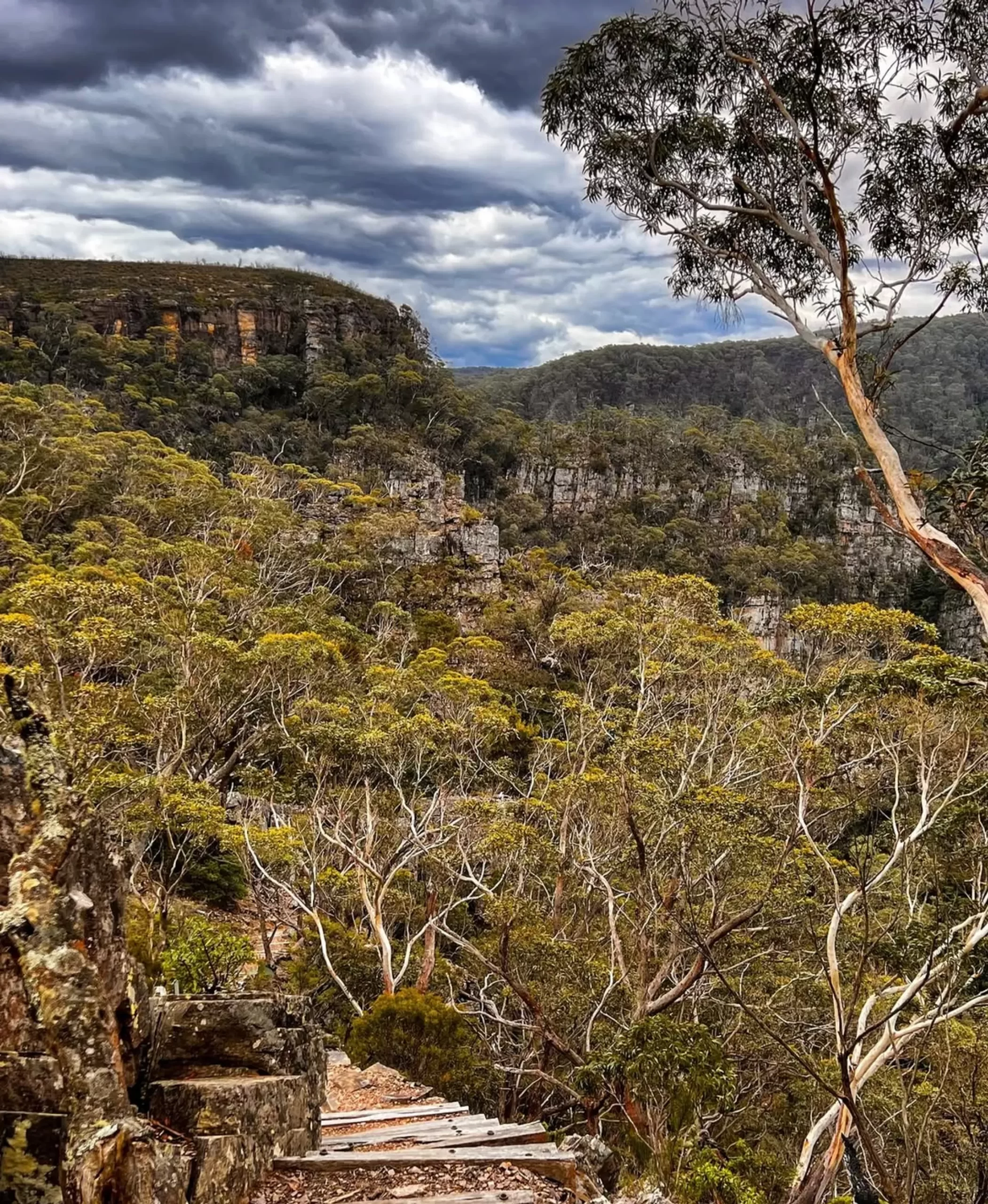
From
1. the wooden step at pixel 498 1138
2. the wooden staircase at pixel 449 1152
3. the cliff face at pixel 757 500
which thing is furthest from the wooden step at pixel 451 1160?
the cliff face at pixel 757 500

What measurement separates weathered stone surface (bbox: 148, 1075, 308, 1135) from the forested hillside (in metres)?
0.96

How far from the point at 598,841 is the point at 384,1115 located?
10994mm

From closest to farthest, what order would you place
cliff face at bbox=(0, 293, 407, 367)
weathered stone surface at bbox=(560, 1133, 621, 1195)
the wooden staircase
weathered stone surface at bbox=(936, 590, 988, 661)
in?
the wooden staircase, weathered stone surface at bbox=(560, 1133, 621, 1195), weathered stone surface at bbox=(936, 590, 988, 661), cliff face at bbox=(0, 293, 407, 367)

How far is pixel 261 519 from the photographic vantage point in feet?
91.9

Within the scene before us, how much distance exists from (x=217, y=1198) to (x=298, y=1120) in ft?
2.55

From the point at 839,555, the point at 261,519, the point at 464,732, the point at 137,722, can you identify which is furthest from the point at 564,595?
the point at 839,555

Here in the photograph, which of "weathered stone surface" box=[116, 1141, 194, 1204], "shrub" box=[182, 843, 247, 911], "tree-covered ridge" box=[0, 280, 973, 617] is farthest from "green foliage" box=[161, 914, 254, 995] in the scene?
"tree-covered ridge" box=[0, 280, 973, 617]

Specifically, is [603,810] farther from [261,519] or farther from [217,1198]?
[261,519]

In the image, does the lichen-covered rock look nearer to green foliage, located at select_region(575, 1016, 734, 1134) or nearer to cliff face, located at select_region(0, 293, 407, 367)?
green foliage, located at select_region(575, 1016, 734, 1134)

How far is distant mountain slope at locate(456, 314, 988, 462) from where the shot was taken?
92.0 m

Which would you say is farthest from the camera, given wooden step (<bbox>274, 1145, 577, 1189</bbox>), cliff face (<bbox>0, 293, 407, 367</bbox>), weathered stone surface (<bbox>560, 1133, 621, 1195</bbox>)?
cliff face (<bbox>0, 293, 407, 367</bbox>)

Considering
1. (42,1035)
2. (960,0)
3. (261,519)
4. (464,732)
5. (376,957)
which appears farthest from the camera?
(261,519)

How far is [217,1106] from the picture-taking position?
316cm

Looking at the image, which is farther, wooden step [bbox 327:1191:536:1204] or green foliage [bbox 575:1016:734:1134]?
green foliage [bbox 575:1016:734:1134]
